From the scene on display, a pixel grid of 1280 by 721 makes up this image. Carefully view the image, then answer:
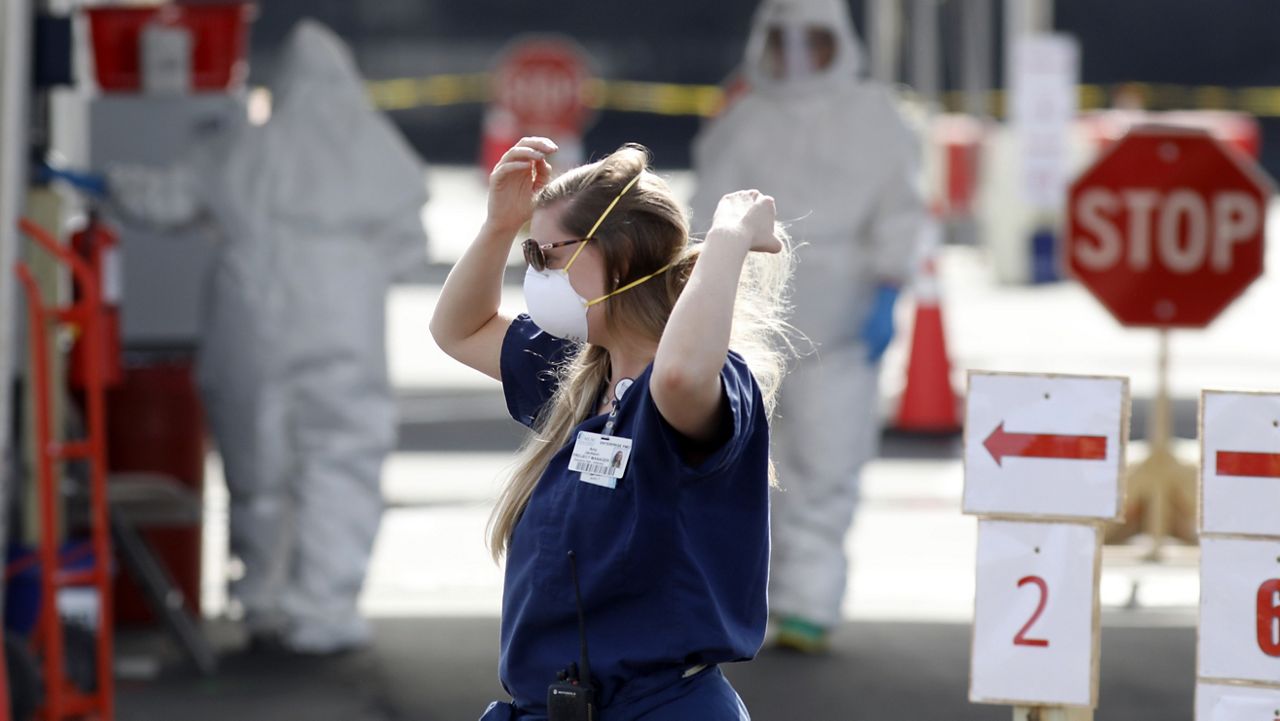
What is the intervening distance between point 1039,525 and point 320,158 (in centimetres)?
325

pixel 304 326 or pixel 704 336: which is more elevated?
pixel 704 336

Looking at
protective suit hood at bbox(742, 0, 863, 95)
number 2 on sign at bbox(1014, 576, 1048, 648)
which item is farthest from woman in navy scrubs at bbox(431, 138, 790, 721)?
protective suit hood at bbox(742, 0, 863, 95)

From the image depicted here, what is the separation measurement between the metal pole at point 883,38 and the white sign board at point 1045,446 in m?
12.8

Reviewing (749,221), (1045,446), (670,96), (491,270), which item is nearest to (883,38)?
(670,96)

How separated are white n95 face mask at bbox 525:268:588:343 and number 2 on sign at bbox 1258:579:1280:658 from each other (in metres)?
1.19

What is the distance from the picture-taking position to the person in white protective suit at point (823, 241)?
243 inches

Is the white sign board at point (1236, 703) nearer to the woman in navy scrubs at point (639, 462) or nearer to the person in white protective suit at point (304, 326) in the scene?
the woman in navy scrubs at point (639, 462)

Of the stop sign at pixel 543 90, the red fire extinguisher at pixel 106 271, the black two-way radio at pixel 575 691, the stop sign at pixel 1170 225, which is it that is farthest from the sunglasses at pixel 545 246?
the stop sign at pixel 543 90

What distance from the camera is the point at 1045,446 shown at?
11.1ft

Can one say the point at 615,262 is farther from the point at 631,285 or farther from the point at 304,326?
the point at 304,326

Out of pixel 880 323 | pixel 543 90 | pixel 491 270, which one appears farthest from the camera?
pixel 543 90

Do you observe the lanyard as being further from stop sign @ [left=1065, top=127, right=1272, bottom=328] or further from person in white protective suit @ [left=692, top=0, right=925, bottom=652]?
stop sign @ [left=1065, top=127, right=1272, bottom=328]

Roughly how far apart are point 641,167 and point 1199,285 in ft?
16.1

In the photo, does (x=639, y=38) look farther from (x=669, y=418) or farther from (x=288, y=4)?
(x=669, y=418)
